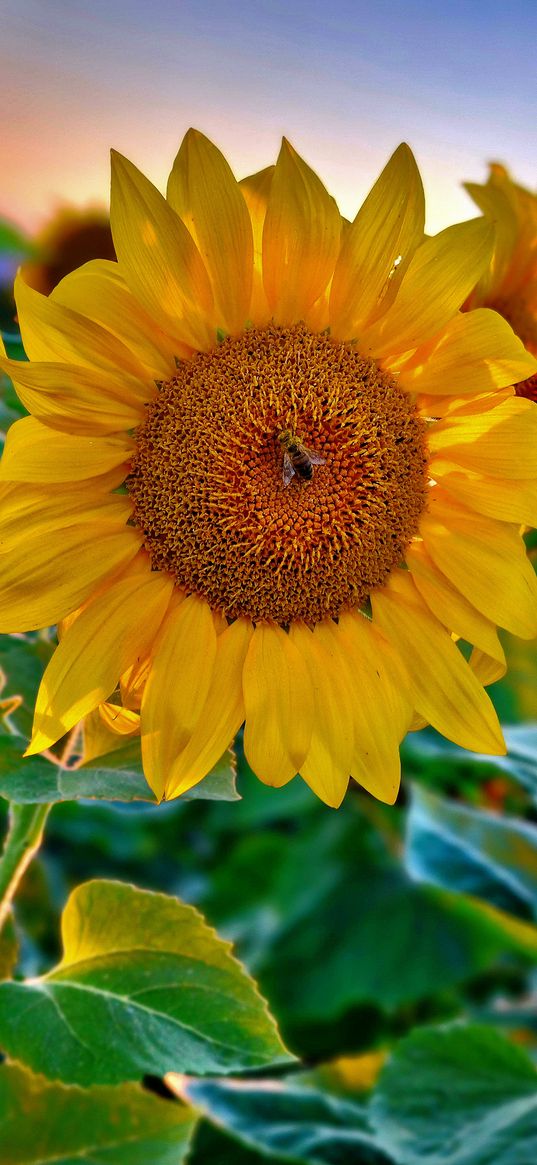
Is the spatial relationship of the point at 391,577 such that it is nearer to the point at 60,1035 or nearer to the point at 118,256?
the point at 118,256

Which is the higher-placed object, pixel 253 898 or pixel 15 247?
pixel 15 247

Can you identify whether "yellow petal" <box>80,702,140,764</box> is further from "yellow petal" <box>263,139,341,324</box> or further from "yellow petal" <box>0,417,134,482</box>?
"yellow petal" <box>263,139,341,324</box>

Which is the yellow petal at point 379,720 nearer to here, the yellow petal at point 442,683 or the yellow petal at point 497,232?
the yellow petal at point 442,683

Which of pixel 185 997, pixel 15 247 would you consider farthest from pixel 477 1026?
pixel 15 247

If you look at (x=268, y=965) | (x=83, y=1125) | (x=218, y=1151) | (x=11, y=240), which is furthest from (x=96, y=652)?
(x=268, y=965)

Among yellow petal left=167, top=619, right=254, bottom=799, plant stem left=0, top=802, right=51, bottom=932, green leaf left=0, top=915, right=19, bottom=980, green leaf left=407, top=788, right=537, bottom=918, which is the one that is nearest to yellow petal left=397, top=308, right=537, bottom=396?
yellow petal left=167, top=619, right=254, bottom=799

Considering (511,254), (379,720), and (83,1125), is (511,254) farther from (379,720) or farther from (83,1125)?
(83,1125)
